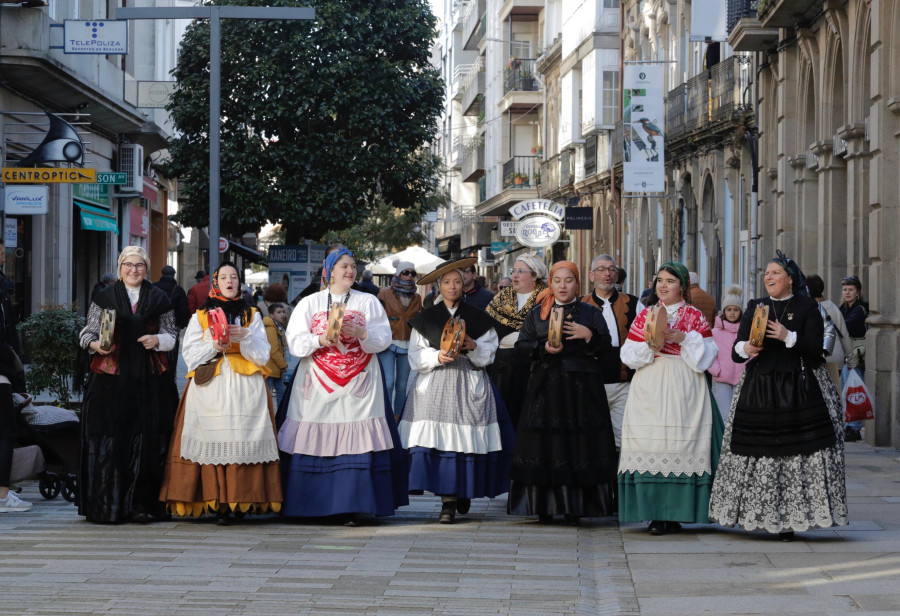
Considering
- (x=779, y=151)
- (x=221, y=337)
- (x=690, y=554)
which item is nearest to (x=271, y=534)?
(x=221, y=337)

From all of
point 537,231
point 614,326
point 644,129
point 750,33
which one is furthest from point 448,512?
point 644,129

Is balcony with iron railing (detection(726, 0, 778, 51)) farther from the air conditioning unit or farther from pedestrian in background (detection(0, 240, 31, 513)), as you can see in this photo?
the air conditioning unit

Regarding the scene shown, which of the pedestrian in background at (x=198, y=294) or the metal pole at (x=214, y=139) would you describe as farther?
the pedestrian in background at (x=198, y=294)

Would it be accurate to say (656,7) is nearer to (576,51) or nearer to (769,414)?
(576,51)

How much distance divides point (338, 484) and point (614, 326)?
257cm

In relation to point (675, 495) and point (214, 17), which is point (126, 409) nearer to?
point (675, 495)

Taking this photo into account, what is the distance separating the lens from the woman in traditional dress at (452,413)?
10.2 metres

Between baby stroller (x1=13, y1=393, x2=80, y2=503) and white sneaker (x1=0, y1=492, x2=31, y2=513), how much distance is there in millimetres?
377

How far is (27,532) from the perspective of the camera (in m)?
9.62

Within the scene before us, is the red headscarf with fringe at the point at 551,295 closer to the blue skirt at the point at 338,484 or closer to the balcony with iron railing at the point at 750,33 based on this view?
the blue skirt at the point at 338,484

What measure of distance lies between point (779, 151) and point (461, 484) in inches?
524

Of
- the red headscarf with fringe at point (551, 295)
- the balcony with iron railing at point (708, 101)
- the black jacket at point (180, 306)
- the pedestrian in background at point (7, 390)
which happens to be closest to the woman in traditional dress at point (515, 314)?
the red headscarf with fringe at point (551, 295)

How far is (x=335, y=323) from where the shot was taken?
31.5ft

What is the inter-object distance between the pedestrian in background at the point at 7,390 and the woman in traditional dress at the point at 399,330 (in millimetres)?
5009
